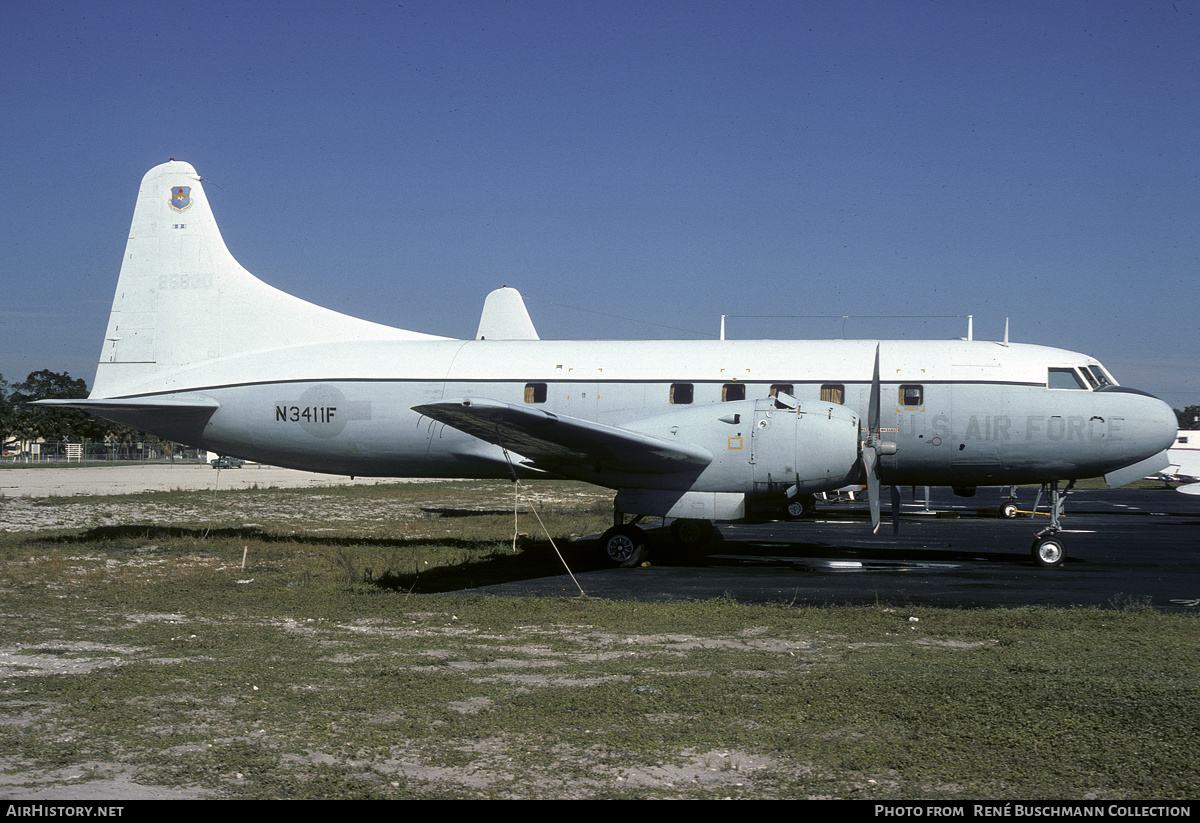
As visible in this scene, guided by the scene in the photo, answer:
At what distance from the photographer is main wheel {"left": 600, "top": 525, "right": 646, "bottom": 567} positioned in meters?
16.0

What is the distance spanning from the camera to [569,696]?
7.18 metres

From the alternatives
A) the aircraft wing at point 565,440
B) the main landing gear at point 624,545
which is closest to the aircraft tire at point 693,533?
the main landing gear at point 624,545

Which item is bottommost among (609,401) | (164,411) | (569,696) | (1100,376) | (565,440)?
(569,696)

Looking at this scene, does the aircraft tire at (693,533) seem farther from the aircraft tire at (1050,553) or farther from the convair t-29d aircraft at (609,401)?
the aircraft tire at (1050,553)

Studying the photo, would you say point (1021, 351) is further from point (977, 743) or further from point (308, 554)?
point (308, 554)

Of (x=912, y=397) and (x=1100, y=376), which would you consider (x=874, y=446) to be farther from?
(x=1100, y=376)

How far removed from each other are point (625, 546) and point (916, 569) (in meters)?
5.10

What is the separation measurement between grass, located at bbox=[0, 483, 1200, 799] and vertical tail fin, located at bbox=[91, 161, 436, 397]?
20.5 feet

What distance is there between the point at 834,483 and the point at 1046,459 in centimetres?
456

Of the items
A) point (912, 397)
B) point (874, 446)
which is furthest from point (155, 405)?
point (912, 397)

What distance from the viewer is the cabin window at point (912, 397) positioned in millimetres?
16453

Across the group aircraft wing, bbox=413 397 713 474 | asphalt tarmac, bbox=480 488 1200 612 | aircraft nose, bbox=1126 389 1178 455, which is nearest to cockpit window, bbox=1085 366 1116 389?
aircraft nose, bbox=1126 389 1178 455

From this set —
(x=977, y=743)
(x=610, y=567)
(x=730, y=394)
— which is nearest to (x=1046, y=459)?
(x=730, y=394)

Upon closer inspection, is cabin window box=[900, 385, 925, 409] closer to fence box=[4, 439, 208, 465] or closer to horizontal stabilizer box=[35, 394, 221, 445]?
horizontal stabilizer box=[35, 394, 221, 445]
